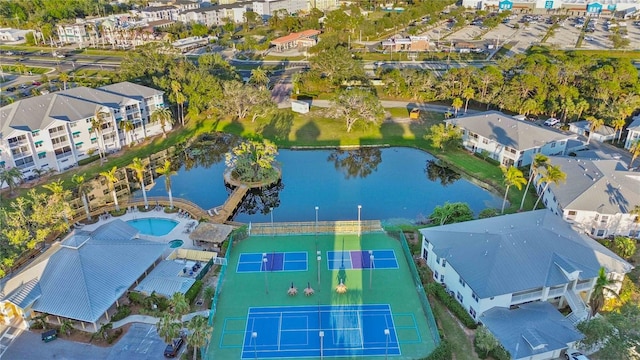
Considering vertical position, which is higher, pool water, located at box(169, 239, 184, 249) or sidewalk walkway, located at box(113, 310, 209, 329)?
pool water, located at box(169, 239, 184, 249)

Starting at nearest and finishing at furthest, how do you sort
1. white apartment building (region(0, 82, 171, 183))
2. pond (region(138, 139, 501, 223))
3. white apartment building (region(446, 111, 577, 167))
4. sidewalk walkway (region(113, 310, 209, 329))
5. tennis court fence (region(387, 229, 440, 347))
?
tennis court fence (region(387, 229, 440, 347)) → sidewalk walkway (region(113, 310, 209, 329)) → pond (region(138, 139, 501, 223)) → white apartment building (region(0, 82, 171, 183)) → white apartment building (region(446, 111, 577, 167))

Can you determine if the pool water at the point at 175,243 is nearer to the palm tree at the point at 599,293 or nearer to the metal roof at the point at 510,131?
the palm tree at the point at 599,293

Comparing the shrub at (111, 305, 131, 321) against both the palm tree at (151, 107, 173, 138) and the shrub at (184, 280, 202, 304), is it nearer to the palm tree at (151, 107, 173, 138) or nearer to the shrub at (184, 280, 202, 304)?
the shrub at (184, 280, 202, 304)

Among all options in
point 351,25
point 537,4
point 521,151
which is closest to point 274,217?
point 521,151

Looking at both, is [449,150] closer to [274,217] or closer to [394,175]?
[394,175]

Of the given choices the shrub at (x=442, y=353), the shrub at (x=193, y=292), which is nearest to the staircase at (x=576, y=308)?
the shrub at (x=442, y=353)

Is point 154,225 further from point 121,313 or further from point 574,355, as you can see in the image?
point 574,355

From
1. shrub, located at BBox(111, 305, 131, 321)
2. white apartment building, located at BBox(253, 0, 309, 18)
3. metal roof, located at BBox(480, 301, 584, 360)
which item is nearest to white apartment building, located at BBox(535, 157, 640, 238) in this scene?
metal roof, located at BBox(480, 301, 584, 360)
